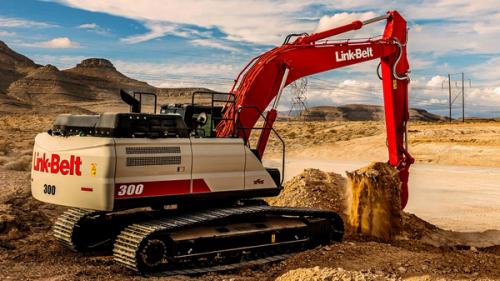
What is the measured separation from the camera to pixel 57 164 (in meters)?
9.73

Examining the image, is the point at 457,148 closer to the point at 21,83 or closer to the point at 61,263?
the point at 61,263

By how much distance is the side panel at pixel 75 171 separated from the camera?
8.95 metres

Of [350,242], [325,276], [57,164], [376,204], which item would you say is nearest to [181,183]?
[57,164]

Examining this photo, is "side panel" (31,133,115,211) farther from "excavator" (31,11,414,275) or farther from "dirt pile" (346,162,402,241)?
"dirt pile" (346,162,402,241)

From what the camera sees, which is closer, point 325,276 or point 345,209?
point 325,276

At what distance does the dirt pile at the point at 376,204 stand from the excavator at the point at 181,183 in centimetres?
162

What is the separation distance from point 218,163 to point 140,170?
140 cm

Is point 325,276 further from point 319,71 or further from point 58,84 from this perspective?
point 58,84

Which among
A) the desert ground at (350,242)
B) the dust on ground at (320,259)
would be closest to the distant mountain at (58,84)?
the desert ground at (350,242)

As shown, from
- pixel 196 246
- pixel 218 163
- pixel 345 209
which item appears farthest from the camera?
pixel 345 209

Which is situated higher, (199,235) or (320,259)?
(199,235)

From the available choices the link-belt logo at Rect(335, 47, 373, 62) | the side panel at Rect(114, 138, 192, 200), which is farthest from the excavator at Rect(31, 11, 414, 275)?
the link-belt logo at Rect(335, 47, 373, 62)

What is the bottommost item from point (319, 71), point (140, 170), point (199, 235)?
point (199, 235)

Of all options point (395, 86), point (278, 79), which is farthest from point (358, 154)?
point (278, 79)
